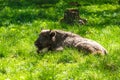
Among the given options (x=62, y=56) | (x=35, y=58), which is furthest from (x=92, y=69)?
(x=35, y=58)

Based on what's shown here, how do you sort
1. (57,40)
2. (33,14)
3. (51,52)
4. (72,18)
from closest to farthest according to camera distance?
(51,52)
(57,40)
(72,18)
(33,14)

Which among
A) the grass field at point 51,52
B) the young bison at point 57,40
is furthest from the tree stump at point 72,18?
the young bison at point 57,40

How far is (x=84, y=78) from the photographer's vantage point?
10273mm

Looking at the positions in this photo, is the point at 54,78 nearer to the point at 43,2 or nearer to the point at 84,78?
the point at 84,78

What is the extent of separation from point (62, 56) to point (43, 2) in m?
15.1

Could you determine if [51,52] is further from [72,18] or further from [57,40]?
[72,18]

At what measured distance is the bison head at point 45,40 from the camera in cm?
1392

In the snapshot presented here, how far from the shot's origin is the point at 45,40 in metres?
14.0

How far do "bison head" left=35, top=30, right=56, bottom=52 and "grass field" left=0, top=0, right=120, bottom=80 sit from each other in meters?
0.32

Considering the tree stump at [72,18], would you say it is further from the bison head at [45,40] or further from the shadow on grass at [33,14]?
the bison head at [45,40]

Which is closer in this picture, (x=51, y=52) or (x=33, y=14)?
(x=51, y=52)

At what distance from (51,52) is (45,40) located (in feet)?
2.10

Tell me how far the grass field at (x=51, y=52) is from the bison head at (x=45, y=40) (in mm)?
321

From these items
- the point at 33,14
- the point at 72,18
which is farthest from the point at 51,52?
the point at 33,14
